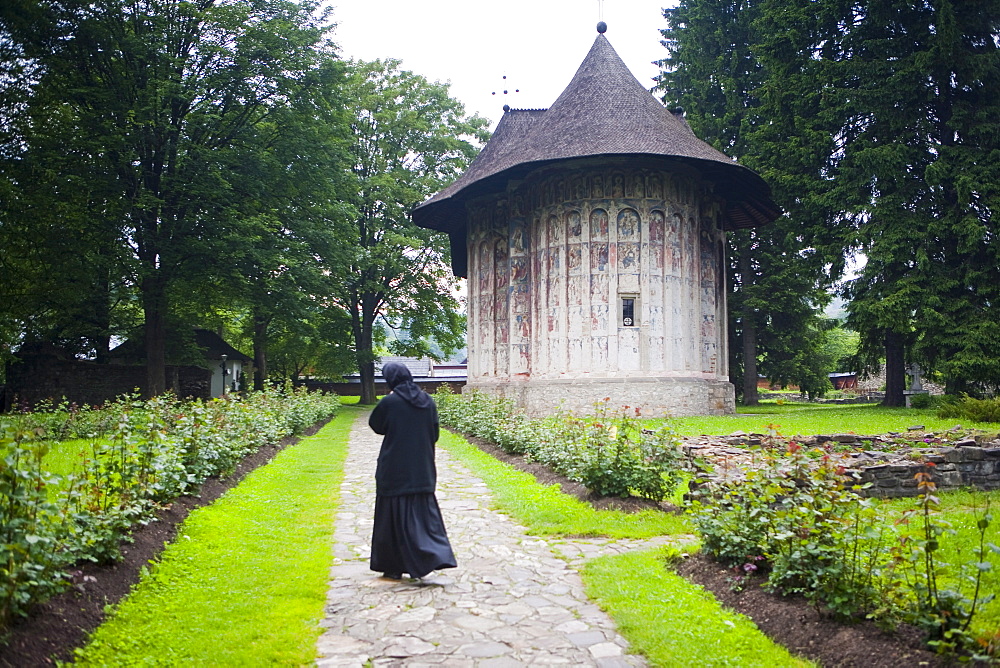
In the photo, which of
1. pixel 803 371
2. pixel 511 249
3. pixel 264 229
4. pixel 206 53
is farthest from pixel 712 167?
pixel 206 53

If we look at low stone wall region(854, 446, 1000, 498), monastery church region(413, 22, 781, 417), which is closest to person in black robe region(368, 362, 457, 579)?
low stone wall region(854, 446, 1000, 498)

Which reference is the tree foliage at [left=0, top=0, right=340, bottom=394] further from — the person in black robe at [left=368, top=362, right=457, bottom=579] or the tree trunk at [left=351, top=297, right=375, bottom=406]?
the person in black robe at [left=368, top=362, right=457, bottom=579]

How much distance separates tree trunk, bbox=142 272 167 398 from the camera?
72.6ft

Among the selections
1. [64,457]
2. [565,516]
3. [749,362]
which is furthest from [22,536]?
[749,362]

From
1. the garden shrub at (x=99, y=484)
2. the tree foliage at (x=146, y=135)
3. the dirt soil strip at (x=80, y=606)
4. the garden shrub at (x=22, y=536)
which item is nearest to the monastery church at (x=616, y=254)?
the tree foliage at (x=146, y=135)

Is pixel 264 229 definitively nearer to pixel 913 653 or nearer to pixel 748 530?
pixel 748 530

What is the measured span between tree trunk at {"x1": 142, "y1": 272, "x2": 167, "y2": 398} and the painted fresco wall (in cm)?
1076

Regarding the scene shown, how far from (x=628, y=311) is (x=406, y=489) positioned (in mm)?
16639

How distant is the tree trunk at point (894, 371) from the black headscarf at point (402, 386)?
73.6 feet

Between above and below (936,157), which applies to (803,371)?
below

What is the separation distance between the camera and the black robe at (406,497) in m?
5.81

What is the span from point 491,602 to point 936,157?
22.9m

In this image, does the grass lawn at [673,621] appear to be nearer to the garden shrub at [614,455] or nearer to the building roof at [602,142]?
the garden shrub at [614,455]

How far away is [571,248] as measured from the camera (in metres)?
22.1
